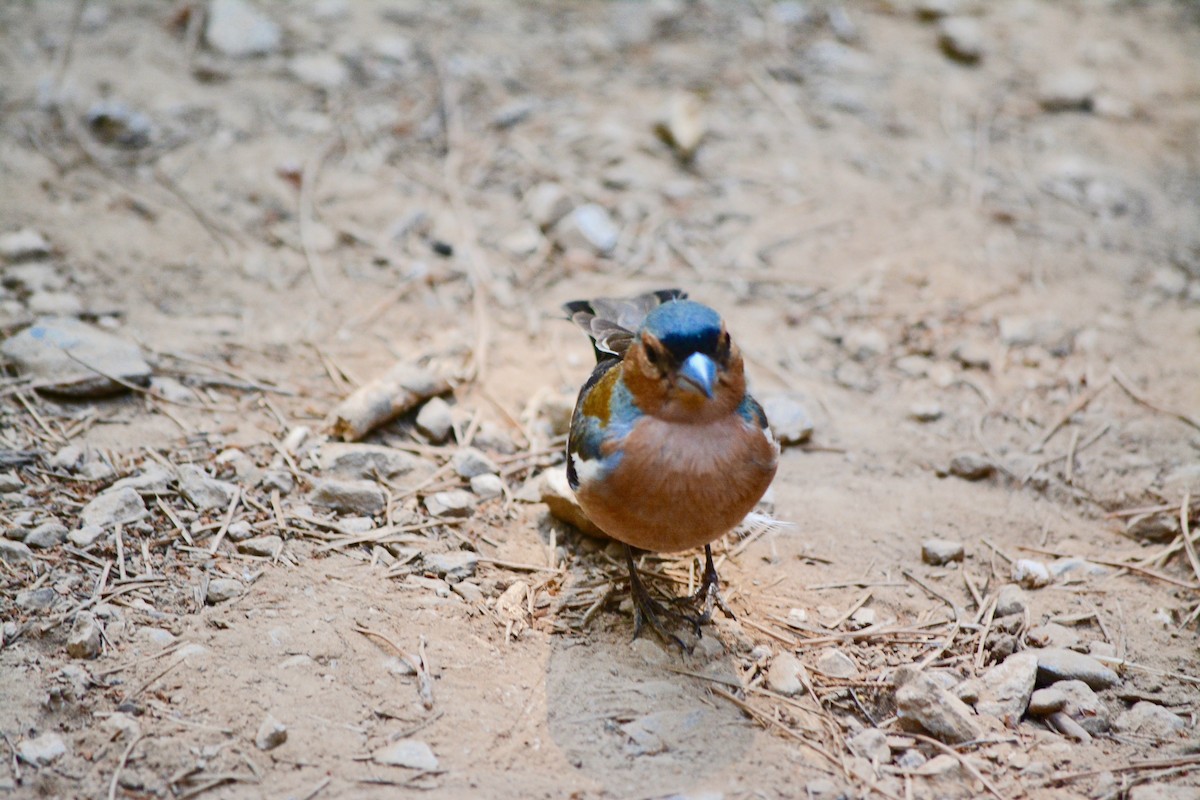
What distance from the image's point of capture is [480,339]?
19.4ft

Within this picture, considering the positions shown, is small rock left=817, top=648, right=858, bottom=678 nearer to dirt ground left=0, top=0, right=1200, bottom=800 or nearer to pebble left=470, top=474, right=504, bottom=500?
dirt ground left=0, top=0, right=1200, bottom=800

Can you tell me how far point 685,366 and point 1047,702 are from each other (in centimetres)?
178

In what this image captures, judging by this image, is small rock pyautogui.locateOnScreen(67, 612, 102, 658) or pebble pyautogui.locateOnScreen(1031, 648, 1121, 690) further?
pebble pyautogui.locateOnScreen(1031, 648, 1121, 690)

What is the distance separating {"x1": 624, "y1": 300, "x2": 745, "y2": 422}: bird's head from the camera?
3709 mm

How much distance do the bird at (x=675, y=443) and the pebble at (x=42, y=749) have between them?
6.23 ft

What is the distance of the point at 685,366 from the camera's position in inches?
146

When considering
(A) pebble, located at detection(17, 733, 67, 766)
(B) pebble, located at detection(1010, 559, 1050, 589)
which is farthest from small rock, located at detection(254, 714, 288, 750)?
(B) pebble, located at detection(1010, 559, 1050, 589)

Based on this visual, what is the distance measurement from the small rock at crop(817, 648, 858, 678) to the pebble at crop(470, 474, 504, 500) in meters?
1.63

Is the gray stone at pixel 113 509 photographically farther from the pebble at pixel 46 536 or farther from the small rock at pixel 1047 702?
the small rock at pixel 1047 702

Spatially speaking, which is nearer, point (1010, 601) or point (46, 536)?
point (46, 536)

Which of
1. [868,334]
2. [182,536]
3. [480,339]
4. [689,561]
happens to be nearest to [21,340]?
[182,536]

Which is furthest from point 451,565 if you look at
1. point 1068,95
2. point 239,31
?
point 1068,95

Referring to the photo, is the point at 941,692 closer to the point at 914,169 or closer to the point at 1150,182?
the point at 914,169

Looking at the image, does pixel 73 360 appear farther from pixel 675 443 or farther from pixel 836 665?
pixel 836 665
